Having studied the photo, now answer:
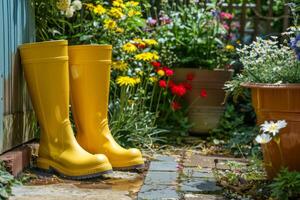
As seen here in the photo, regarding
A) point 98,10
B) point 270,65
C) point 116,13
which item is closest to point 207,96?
point 116,13

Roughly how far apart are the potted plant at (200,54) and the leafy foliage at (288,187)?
1943 mm

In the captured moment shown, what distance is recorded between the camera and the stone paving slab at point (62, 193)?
2.11 m

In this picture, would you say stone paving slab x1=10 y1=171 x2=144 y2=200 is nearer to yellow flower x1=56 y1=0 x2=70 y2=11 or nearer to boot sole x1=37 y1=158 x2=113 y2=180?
boot sole x1=37 y1=158 x2=113 y2=180

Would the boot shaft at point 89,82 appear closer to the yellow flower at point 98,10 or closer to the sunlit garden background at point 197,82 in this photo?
the sunlit garden background at point 197,82

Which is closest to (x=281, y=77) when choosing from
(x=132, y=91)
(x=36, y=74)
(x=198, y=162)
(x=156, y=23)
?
(x=198, y=162)

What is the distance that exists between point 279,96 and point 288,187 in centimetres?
40

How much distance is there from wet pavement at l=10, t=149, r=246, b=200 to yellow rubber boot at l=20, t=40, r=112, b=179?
0.08 metres

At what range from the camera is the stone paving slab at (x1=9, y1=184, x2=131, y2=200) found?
6.93ft

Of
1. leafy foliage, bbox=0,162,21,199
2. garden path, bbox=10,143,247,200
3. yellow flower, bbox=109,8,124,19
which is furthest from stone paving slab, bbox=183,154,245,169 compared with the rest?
leafy foliage, bbox=0,162,21,199

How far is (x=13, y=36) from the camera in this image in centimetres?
258

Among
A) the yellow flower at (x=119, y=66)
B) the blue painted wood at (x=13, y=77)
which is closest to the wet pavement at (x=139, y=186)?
the blue painted wood at (x=13, y=77)

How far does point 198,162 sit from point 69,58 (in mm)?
960

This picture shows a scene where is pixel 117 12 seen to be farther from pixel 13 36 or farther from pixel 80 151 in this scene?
pixel 80 151

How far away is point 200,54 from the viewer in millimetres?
4168
